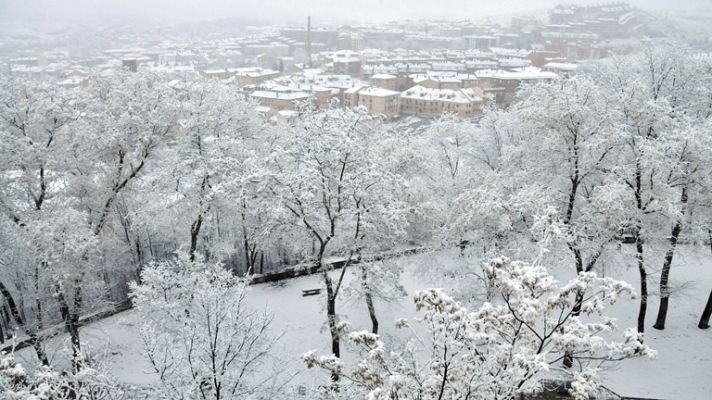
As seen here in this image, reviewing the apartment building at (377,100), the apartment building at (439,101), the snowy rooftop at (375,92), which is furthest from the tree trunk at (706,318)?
the snowy rooftop at (375,92)

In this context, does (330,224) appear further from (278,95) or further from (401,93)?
(401,93)

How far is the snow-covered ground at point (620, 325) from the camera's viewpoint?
15148 millimetres

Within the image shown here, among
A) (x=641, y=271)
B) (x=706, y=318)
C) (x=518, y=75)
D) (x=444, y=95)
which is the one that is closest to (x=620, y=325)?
(x=706, y=318)

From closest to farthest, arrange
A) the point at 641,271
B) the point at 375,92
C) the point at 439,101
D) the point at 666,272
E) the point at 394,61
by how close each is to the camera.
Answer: the point at 641,271 → the point at 666,272 → the point at 439,101 → the point at 375,92 → the point at 394,61

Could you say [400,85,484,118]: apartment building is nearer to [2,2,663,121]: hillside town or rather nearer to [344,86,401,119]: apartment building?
[2,2,663,121]: hillside town

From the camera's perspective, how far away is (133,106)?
1781cm

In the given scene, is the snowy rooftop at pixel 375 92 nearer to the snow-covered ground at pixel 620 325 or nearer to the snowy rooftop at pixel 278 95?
the snowy rooftop at pixel 278 95

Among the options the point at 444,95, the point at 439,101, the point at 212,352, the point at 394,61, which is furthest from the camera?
the point at 394,61

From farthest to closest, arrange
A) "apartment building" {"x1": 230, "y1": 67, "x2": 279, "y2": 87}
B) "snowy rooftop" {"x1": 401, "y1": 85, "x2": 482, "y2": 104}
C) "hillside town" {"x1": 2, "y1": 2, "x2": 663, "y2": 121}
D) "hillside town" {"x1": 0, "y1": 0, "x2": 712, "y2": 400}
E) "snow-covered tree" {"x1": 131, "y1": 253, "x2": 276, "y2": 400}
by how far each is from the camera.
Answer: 1. "apartment building" {"x1": 230, "y1": 67, "x2": 279, "y2": 87}
2. "hillside town" {"x1": 2, "y1": 2, "x2": 663, "y2": 121}
3. "snowy rooftop" {"x1": 401, "y1": 85, "x2": 482, "y2": 104}
4. "hillside town" {"x1": 0, "y1": 0, "x2": 712, "y2": 400}
5. "snow-covered tree" {"x1": 131, "y1": 253, "x2": 276, "y2": 400}

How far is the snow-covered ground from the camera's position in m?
15.1

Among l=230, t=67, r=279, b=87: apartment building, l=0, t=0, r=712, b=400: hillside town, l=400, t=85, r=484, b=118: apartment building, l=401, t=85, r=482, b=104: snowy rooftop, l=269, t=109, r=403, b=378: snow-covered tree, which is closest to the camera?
l=0, t=0, r=712, b=400: hillside town

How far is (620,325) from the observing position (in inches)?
701

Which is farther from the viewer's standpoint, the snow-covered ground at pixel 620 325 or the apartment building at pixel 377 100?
the apartment building at pixel 377 100

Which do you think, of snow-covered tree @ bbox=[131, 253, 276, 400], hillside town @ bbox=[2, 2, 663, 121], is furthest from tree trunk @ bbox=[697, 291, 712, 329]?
snow-covered tree @ bbox=[131, 253, 276, 400]
